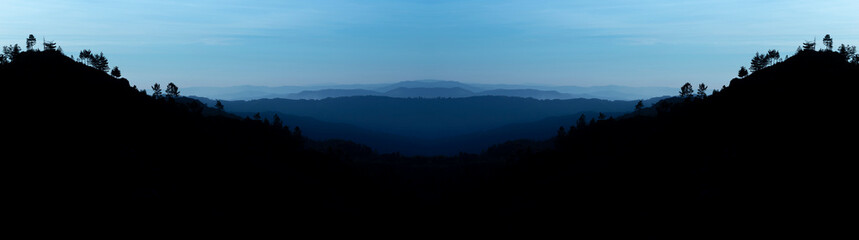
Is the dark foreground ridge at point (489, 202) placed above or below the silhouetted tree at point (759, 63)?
below

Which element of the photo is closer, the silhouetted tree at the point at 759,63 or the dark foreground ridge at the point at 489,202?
the dark foreground ridge at the point at 489,202

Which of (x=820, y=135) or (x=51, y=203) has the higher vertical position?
(x=820, y=135)

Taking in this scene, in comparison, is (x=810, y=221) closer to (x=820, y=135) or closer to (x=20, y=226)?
(x=820, y=135)

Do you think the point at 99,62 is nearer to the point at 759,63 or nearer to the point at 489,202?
the point at 489,202

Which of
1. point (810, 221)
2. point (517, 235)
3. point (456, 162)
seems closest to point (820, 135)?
point (810, 221)

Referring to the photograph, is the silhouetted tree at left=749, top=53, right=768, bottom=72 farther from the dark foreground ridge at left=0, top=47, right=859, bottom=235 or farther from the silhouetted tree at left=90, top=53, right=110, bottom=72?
the silhouetted tree at left=90, top=53, right=110, bottom=72

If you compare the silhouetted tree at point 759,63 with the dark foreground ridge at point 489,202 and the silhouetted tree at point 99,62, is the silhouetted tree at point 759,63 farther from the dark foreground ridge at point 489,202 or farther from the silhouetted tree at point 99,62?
the silhouetted tree at point 99,62

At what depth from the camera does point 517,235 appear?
7262 centimetres

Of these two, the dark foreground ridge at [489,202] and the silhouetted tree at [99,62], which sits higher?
the silhouetted tree at [99,62]

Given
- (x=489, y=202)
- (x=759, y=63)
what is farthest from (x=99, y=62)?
(x=759, y=63)

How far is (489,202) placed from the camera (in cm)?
10981

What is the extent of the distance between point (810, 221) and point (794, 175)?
25.9ft

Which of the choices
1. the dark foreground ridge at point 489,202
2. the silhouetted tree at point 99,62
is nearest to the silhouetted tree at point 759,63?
the dark foreground ridge at point 489,202

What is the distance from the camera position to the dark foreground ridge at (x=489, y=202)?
4122cm
